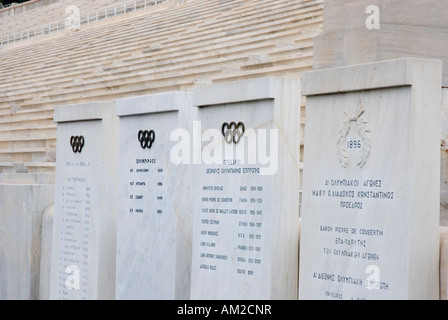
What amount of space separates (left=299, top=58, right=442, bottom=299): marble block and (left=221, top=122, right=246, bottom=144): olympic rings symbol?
0.47 meters

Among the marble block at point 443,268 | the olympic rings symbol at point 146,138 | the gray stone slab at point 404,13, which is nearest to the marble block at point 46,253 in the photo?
the olympic rings symbol at point 146,138

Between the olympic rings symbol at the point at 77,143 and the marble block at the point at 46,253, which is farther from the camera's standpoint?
the marble block at the point at 46,253

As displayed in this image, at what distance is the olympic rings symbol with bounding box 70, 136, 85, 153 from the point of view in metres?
5.52

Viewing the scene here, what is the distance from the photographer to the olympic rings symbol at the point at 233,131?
4.20 m

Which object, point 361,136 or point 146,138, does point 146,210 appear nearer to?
point 146,138

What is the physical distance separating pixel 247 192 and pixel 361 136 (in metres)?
0.77

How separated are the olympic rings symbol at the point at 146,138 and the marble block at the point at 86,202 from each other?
0.47m

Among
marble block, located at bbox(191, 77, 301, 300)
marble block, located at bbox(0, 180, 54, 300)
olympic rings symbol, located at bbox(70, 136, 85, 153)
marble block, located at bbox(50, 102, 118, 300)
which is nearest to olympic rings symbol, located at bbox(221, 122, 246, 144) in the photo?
marble block, located at bbox(191, 77, 301, 300)

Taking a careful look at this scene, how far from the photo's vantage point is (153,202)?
4.86 metres

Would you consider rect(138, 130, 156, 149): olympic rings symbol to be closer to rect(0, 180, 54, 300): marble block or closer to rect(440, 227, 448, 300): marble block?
rect(0, 180, 54, 300): marble block
